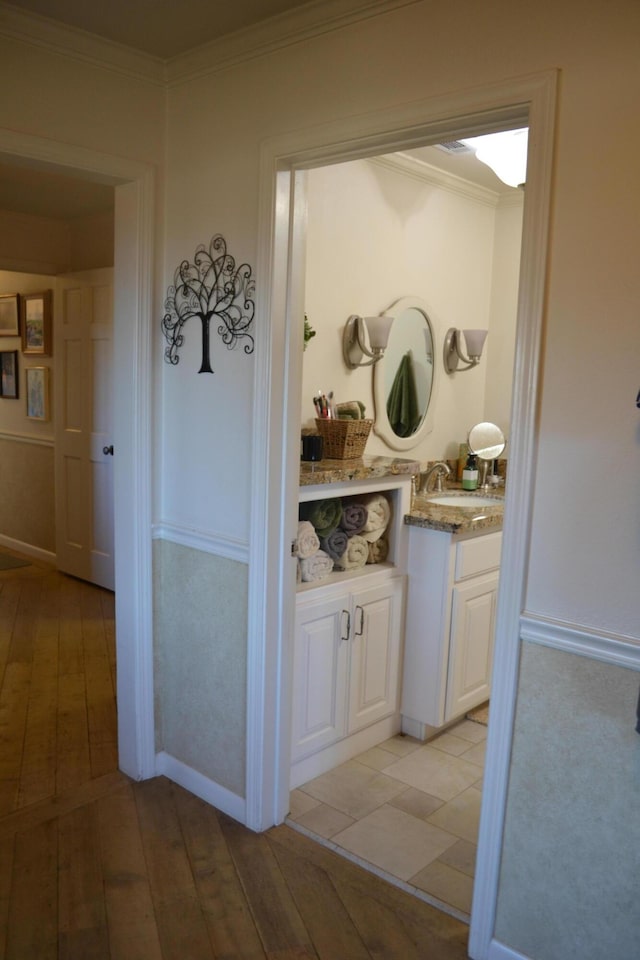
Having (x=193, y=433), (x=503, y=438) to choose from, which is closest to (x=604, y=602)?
(x=193, y=433)

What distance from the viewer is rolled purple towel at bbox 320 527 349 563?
2.89 m

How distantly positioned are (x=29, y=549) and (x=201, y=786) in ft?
11.9

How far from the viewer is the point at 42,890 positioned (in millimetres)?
2178

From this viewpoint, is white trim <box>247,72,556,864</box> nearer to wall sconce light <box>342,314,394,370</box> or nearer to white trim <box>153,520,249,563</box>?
Answer: white trim <box>153,520,249,563</box>

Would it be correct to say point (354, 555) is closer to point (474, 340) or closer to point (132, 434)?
point (132, 434)

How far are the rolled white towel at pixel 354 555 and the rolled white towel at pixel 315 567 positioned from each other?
0.08 meters

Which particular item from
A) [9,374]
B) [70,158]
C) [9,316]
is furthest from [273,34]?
[9,374]

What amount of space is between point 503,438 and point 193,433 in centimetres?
203

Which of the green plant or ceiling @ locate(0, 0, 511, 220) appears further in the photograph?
the green plant

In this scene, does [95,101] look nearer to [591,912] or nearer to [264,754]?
[264,754]

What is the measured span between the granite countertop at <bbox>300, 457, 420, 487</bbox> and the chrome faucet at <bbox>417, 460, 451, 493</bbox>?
715mm

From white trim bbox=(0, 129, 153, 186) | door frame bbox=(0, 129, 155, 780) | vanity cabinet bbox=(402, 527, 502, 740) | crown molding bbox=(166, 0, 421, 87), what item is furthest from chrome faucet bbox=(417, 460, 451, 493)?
crown molding bbox=(166, 0, 421, 87)

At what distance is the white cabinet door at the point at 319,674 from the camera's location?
2676 millimetres

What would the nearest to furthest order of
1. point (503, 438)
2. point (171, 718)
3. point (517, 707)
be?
point (517, 707) < point (171, 718) < point (503, 438)
